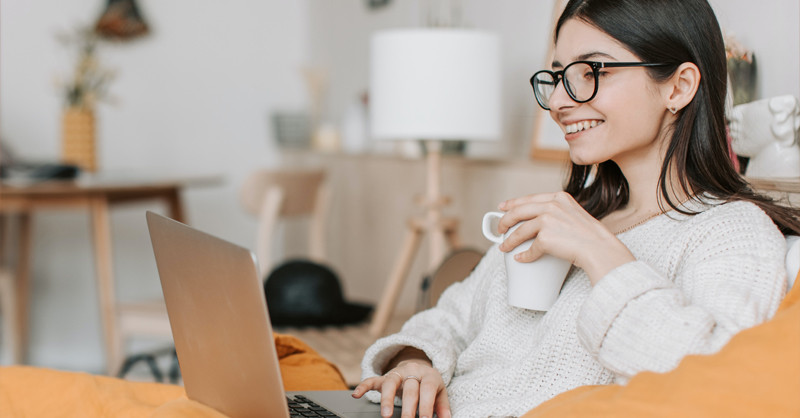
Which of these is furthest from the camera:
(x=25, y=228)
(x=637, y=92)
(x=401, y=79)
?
(x=25, y=228)

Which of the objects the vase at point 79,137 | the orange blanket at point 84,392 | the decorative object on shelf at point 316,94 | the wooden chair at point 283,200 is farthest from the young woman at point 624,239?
the decorative object on shelf at point 316,94

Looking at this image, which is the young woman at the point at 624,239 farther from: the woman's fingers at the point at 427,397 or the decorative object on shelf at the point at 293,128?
the decorative object on shelf at the point at 293,128

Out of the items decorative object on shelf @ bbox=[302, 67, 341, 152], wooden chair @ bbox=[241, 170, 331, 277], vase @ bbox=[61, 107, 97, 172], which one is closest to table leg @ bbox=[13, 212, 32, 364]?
vase @ bbox=[61, 107, 97, 172]

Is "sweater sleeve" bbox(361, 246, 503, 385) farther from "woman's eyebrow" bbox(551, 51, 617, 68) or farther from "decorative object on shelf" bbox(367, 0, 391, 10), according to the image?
"decorative object on shelf" bbox(367, 0, 391, 10)

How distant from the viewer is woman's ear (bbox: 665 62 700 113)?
37.1 inches

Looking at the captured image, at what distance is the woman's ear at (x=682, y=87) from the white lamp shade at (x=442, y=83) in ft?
3.36

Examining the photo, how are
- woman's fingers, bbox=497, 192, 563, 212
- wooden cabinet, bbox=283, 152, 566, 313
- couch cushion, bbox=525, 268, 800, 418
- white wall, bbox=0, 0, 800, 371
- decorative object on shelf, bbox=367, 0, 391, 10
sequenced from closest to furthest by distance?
couch cushion, bbox=525, 268, 800, 418, woman's fingers, bbox=497, 192, 563, 212, wooden cabinet, bbox=283, 152, 566, 313, decorative object on shelf, bbox=367, 0, 391, 10, white wall, bbox=0, 0, 800, 371

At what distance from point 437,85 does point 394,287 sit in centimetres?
50

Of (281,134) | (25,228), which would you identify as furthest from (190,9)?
(25,228)

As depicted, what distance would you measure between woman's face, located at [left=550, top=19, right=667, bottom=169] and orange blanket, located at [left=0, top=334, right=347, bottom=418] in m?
0.45

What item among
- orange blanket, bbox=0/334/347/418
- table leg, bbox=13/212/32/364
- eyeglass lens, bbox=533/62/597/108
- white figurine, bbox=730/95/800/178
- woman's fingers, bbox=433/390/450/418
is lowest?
table leg, bbox=13/212/32/364

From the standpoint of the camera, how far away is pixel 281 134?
158 inches

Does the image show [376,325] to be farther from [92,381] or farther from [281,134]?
[281,134]

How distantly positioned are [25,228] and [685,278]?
3232mm
